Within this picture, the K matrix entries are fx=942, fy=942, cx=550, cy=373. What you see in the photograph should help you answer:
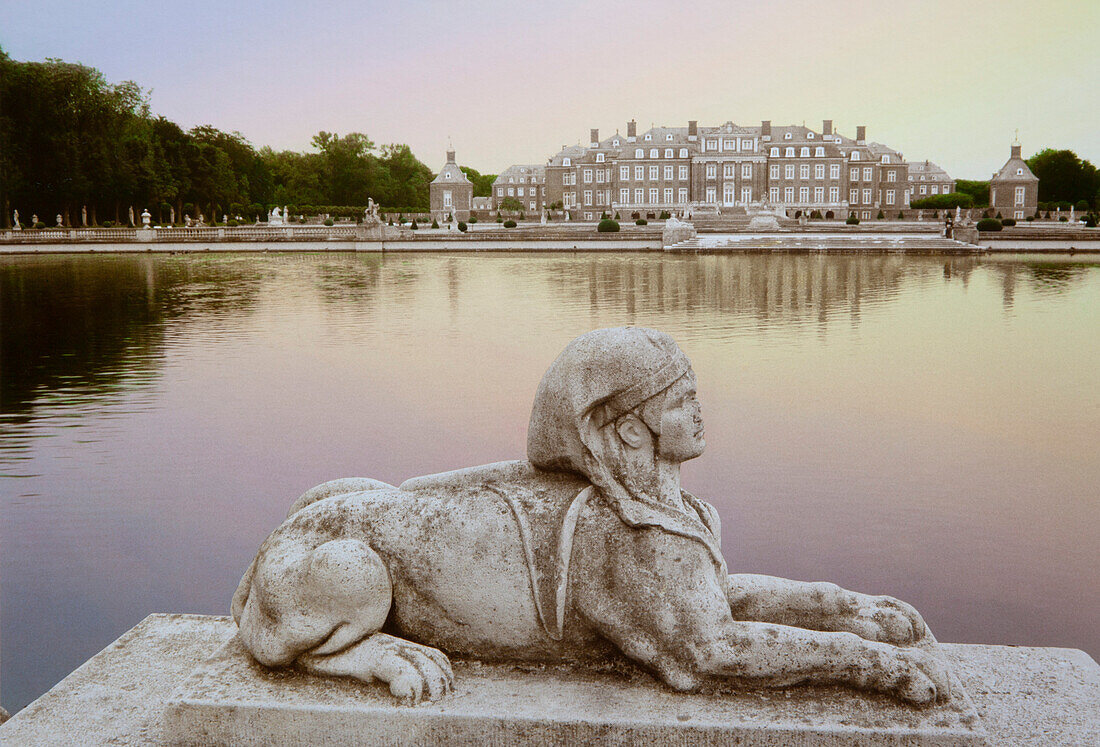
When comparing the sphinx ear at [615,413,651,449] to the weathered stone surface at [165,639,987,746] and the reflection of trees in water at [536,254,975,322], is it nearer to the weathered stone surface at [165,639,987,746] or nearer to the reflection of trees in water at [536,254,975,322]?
the weathered stone surface at [165,639,987,746]

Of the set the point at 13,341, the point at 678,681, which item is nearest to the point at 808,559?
the point at 678,681

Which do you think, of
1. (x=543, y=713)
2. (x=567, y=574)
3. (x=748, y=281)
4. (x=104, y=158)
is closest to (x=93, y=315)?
(x=748, y=281)

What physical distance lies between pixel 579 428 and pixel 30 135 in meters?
51.8

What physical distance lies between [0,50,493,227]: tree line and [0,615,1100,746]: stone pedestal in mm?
43465

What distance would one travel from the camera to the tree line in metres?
45.3

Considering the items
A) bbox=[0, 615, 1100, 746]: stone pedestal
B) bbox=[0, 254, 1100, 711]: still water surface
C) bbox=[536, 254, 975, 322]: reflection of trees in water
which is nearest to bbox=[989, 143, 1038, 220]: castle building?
bbox=[536, 254, 975, 322]: reflection of trees in water

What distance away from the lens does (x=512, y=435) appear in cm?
775

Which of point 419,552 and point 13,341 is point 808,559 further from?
point 13,341

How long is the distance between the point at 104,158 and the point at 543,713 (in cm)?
5372

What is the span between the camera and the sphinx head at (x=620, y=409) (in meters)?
2.60

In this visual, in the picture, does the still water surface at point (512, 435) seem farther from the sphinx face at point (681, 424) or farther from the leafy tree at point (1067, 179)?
the leafy tree at point (1067, 179)

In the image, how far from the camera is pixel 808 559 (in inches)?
203

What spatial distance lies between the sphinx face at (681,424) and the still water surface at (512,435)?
2.40 meters

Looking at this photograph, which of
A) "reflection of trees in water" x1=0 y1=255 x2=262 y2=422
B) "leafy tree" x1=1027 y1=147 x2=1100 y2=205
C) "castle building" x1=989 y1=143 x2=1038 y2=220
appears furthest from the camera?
"leafy tree" x1=1027 y1=147 x2=1100 y2=205
